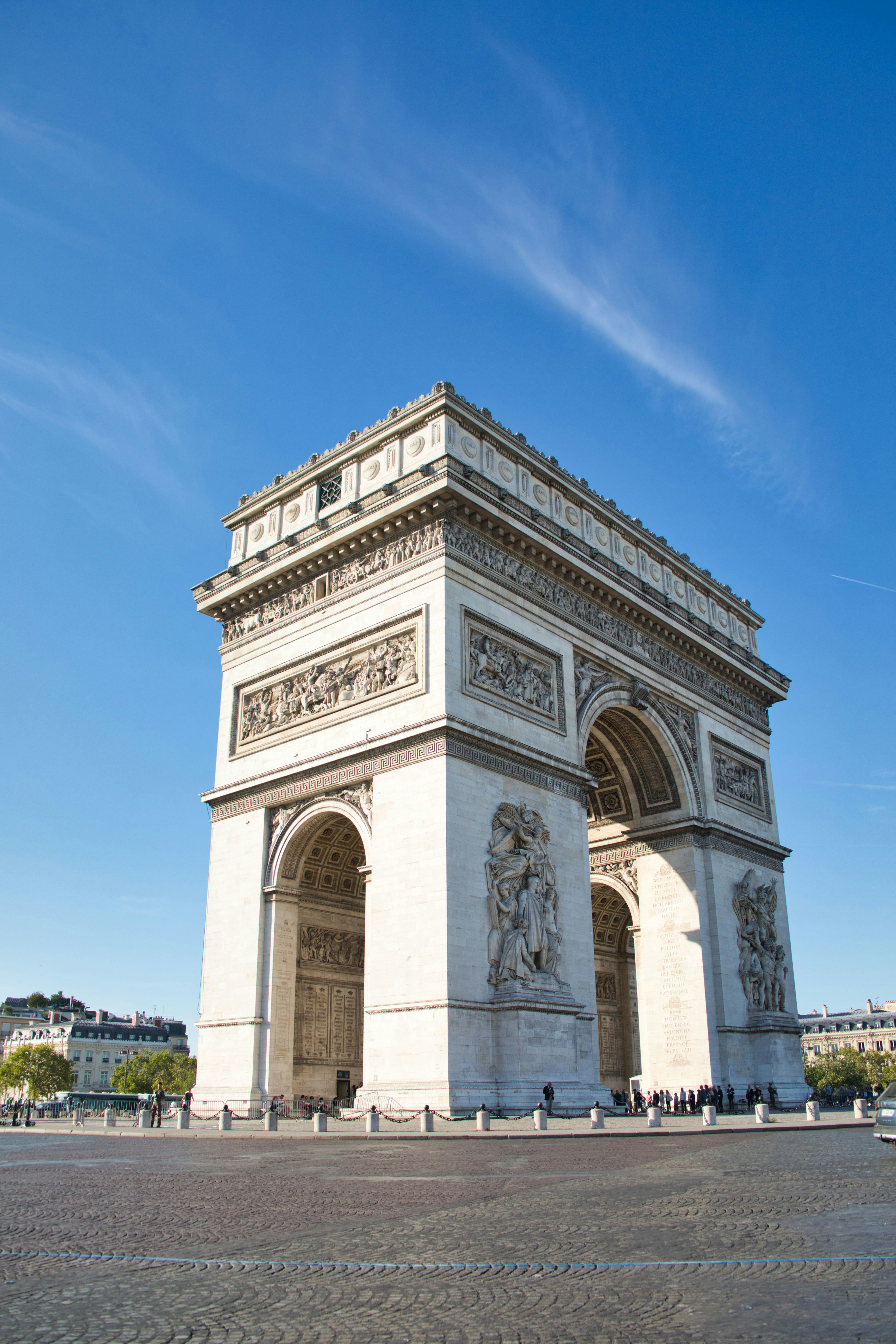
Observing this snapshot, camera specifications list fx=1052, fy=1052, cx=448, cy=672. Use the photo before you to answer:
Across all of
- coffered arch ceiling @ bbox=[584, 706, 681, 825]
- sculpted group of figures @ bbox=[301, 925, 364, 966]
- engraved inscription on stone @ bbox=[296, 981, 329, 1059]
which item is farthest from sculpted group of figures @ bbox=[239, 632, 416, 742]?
coffered arch ceiling @ bbox=[584, 706, 681, 825]

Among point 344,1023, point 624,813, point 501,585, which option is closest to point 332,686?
point 501,585

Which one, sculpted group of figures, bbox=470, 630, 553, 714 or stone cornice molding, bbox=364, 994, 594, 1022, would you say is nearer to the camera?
stone cornice molding, bbox=364, 994, 594, 1022

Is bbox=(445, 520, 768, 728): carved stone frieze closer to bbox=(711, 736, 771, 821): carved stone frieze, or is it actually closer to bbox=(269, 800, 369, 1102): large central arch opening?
bbox=(711, 736, 771, 821): carved stone frieze

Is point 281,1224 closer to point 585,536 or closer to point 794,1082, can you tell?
point 585,536

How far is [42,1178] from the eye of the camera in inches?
413

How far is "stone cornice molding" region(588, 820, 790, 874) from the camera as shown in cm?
3041

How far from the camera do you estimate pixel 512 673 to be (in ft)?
80.8

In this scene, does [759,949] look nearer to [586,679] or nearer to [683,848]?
[683,848]

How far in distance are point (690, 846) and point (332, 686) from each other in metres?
11.9

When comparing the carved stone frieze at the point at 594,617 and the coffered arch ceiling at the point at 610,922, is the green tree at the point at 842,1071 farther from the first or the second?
the carved stone frieze at the point at 594,617

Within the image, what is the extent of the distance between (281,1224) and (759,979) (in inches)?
1038

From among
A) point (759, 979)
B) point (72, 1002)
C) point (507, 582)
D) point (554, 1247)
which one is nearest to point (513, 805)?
point (507, 582)

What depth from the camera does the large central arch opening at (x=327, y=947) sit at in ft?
81.9

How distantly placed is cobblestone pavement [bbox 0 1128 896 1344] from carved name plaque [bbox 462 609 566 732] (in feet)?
44.4
